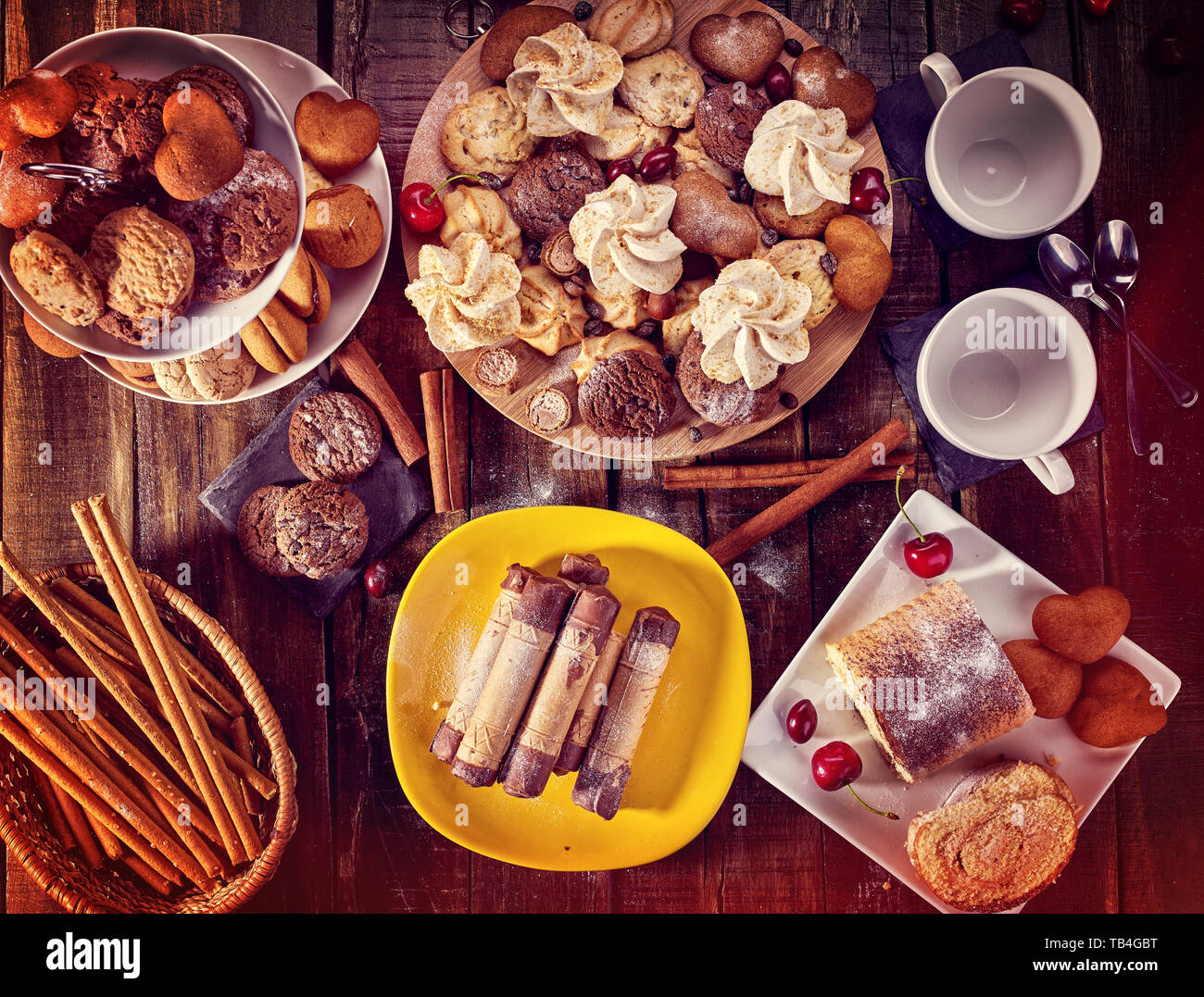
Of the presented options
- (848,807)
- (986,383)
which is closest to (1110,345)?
(986,383)

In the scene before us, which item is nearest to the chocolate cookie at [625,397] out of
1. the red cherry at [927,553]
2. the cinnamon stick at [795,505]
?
the cinnamon stick at [795,505]

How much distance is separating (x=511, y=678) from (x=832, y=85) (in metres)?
1.21

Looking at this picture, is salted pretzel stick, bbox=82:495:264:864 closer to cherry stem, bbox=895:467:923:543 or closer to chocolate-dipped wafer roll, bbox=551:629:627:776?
chocolate-dipped wafer roll, bbox=551:629:627:776

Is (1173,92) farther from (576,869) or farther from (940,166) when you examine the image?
(576,869)

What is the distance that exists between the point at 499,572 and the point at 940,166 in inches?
44.0

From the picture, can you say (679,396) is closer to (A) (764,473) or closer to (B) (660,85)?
(A) (764,473)

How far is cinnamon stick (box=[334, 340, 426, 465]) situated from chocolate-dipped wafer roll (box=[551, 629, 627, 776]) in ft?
1.75

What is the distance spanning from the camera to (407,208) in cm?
150

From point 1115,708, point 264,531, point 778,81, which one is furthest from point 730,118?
point 1115,708

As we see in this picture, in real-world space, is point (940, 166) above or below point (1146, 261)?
above

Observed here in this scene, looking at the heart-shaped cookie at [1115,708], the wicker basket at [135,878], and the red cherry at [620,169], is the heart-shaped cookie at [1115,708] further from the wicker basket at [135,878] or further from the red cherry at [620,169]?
the wicker basket at [135,878]

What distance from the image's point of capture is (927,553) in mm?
1556

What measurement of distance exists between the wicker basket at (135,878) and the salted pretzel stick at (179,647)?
21mm

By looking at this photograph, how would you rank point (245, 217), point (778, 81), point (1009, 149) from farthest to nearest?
point (1009, 149), point (778, 81), point (245, 217)
